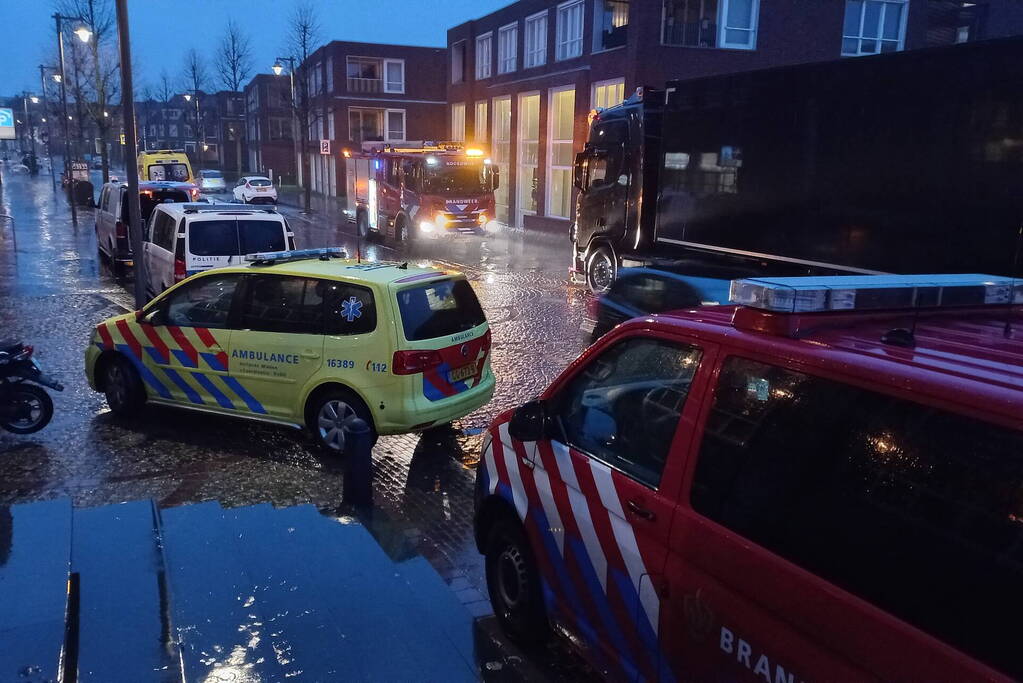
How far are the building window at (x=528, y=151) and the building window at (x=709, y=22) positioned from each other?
27.6ft

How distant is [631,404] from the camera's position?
11.4 ft

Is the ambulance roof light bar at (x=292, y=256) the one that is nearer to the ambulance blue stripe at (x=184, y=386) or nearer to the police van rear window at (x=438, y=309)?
the police van rear window at (x=438, y=309)

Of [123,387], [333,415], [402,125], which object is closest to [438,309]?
[333,415]

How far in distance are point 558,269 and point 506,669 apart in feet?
56.6

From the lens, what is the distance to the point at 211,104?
105 m

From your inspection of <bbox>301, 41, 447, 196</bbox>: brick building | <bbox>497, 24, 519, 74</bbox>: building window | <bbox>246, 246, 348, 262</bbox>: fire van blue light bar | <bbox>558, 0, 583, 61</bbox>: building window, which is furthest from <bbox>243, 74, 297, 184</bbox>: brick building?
<bbox>246, 246, 348, 262</bbox>: fire van blue light bar

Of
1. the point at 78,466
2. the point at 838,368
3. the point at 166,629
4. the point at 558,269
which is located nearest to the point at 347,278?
the point at 78,466

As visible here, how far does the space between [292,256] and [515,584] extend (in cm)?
458

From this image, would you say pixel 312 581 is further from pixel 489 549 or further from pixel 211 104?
pixel 211 104

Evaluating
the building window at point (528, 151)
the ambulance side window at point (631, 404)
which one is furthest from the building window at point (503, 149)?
the ambulance side window at point (631, 404)

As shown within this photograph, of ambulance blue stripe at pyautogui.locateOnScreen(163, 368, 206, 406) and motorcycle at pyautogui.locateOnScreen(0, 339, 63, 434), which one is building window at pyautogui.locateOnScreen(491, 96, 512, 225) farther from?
motorcycle at pyautogui.locateOnScreen(0, 339, 63, 434)

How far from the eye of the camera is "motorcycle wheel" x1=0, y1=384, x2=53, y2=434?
736cm

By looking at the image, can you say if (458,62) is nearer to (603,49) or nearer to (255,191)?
(255,191)

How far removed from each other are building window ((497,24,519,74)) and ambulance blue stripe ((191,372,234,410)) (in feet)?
99.9
